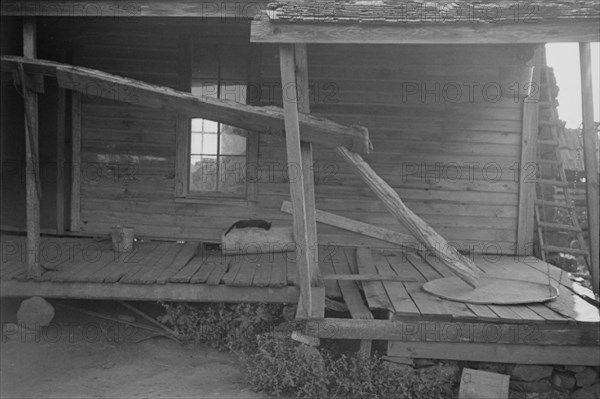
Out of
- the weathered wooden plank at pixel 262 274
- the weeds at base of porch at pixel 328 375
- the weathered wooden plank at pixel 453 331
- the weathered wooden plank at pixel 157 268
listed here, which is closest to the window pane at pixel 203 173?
the weathered wooden plank at pixel 157 268

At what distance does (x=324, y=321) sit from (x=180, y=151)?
3.63 metres

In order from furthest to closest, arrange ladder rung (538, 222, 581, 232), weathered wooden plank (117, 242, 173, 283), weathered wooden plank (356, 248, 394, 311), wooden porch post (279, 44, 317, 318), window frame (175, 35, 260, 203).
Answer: ladder rung (538, 222, 581, 232) → window frame (175, 35, 260, 203) → weathered wooden plank (117, 242, 173, 283) → weathered wooden plank (356, 248, 394, 311) → wooden porch post (279, 44, 317, 318)

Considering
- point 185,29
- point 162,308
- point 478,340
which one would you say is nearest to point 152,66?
point 185,29

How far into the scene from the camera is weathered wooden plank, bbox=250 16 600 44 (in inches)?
177

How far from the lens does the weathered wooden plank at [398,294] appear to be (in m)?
5.00

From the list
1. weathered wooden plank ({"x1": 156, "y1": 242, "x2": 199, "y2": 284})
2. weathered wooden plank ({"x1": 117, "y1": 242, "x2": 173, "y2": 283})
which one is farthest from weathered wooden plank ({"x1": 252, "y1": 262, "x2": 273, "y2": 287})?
weathered wooden plank ({"x1": 117, "y1": 242, "x2": 173, "y2": 283})

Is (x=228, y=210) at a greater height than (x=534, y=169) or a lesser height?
lesser

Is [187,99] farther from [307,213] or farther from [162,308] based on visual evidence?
[162,308]

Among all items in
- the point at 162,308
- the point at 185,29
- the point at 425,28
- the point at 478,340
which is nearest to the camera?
the point at 425,28

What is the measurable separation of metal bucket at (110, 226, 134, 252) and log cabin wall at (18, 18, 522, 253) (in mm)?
653

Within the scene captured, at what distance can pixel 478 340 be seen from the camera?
16.1ft

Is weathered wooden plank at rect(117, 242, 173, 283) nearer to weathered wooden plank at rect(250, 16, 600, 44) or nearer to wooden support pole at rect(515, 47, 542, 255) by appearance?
weathered wooden plank at rect(250, 16, 600, 44)

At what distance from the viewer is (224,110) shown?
16.6 feet

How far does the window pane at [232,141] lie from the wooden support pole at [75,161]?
2018 millimetres
